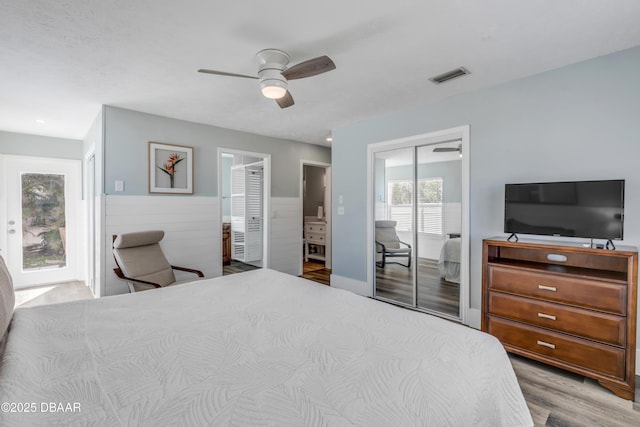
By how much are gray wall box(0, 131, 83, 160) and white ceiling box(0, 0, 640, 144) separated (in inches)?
66.4

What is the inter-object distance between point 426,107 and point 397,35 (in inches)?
63.6

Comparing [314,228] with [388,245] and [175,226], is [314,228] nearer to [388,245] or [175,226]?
[388,245]

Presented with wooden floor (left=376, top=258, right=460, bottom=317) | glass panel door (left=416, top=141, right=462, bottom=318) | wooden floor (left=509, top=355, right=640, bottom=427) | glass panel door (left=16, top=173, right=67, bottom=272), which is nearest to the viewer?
wooden floor (left=509, top=355, right=640, bottom=427)

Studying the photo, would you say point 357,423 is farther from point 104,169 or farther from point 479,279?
point 104,169

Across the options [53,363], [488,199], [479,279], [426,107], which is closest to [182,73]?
[53,363]

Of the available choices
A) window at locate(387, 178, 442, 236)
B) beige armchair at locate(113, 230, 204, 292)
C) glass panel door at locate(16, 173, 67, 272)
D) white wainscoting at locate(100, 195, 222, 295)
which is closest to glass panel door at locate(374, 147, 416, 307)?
window at locate(387, 178, 442, 236)

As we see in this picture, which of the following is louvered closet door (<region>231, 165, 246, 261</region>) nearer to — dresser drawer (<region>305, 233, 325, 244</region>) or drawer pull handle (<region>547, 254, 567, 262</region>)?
dresser drawer (<region>305, 233, 325, 244</region>)

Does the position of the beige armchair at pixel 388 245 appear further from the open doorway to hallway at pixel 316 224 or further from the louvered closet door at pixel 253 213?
the louvered closet door at pixel 253 213

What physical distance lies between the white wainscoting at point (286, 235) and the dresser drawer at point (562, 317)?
3.47 metres

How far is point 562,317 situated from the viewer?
2281 mm

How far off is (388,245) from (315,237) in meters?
2.67

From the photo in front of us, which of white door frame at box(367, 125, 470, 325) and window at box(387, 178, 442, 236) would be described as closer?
white door frame at box(367, 125, 470, 325)

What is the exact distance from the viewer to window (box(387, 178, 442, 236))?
11.6 ft

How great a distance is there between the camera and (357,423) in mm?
832
